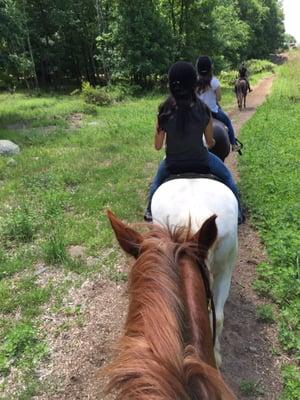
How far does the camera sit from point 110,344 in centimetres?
395

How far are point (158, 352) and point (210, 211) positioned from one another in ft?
5.74

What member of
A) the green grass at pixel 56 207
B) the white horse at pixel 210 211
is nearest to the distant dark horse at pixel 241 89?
the green grass at pixel 56 207

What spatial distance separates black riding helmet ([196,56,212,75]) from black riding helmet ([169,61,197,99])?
6.45 feet

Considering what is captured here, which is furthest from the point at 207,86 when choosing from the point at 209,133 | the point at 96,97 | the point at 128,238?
the point at 96,97

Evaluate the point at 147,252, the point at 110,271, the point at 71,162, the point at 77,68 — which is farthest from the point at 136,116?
the point at 77,68

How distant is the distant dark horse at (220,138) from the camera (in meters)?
5.19

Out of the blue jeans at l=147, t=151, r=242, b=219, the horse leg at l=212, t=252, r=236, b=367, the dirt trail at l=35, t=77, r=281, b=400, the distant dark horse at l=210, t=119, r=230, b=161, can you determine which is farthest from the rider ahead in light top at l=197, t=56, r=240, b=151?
the horse leg at l=212, t=252, r=236, b=367

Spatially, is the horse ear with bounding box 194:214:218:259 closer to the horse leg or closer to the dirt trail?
the horse leg

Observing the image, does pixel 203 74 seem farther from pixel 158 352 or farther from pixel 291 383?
pixel 158 352

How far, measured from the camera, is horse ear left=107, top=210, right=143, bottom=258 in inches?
76.7

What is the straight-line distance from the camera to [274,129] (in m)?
12.1

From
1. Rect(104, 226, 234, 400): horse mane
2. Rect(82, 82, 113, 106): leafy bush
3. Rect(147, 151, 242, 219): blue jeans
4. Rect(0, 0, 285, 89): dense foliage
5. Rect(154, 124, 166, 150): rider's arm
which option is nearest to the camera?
Rect(104, 226, 234, 400): horse mane

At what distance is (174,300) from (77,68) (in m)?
33.9

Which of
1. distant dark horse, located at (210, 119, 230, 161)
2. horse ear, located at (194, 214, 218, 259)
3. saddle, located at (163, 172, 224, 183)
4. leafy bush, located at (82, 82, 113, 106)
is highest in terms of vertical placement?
horse ear, located at (194, 214, 218, 259)
